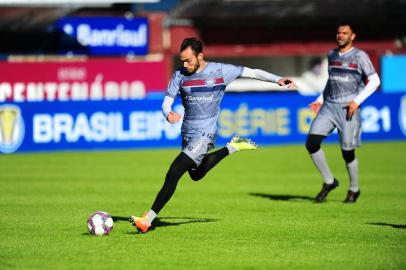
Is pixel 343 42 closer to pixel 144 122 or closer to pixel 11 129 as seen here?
pixel 144 122

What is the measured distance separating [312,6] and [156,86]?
7358 millimetres

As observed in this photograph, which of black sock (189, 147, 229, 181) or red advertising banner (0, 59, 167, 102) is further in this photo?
red advertising banner (0, 59, 167, 102)

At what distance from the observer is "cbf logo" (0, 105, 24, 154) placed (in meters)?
25.8

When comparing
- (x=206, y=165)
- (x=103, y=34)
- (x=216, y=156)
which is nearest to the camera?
(x=206, y=165)

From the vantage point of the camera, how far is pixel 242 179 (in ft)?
62.1

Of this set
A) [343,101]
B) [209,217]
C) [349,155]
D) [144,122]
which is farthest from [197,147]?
[144,122]

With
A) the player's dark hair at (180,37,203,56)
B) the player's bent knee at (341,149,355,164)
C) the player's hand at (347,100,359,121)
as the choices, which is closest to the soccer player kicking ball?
the player's dark hair at (180,37,203,56)

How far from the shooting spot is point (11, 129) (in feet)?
84.9

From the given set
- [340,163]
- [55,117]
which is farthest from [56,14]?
[340,163]

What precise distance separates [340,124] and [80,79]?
1067 inches

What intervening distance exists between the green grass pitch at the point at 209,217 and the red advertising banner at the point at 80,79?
17.1m

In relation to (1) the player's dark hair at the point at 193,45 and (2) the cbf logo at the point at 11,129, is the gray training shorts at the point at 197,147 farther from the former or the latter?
(2) the cbf logo at the point at 11,129

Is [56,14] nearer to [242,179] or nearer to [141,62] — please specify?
[141,62]

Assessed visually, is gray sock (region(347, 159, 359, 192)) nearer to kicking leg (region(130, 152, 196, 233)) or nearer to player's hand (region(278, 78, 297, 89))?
player's hand (region(278, 78, 297, 89))
